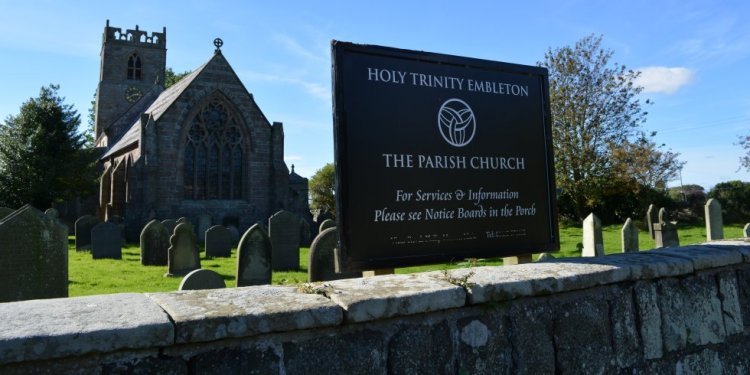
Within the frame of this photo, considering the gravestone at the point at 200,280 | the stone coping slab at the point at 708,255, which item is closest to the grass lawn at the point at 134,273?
the gravestone at the point at 200,280

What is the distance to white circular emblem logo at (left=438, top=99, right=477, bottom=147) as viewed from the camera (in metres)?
3.20

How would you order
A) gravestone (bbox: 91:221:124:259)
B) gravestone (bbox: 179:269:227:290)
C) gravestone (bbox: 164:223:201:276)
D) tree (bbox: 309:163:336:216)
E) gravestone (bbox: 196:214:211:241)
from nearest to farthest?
gravestone (bbox: 179:269:227:290) → gravestone (bbox: 164:223:201:276) → gravestone (bbox: 91:221:124:259) → gravestone (bbox: 196:214:211:241) → tree (bbox: 309:163:336:216)

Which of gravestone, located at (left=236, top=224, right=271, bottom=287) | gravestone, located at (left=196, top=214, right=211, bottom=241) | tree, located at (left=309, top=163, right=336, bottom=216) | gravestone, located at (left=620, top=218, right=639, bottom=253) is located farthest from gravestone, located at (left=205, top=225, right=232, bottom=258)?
tree, located at (left=309, top=163, right=336, bottom=216)

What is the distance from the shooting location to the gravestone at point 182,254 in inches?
423

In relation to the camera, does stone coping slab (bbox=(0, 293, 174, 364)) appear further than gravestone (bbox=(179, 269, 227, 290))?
No

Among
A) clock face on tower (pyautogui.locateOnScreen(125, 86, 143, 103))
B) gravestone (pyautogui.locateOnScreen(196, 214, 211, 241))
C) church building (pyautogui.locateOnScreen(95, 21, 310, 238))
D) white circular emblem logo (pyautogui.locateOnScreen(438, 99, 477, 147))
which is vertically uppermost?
clock face on tower (pyautogui.locateOnScreen(125, 86, 143, 103))

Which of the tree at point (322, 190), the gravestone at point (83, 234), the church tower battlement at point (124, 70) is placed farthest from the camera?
the tree at point (322, 190)

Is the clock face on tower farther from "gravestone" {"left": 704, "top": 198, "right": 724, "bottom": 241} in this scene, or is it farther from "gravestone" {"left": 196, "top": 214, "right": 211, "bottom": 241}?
"gravestone" {"left": 704, "top": 198, "right": 724, "bottom": 241}

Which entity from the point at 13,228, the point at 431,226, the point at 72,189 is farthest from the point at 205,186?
the point at 431,226

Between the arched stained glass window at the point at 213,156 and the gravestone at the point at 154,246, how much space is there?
11.4m

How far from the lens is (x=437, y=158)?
124 inches

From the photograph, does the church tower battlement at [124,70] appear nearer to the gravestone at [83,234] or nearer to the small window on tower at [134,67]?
the small window on tower at [134,67]

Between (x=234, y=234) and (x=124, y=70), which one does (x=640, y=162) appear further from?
(x=124, y=70)

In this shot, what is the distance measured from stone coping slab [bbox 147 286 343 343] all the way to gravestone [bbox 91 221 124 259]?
13609 mm
